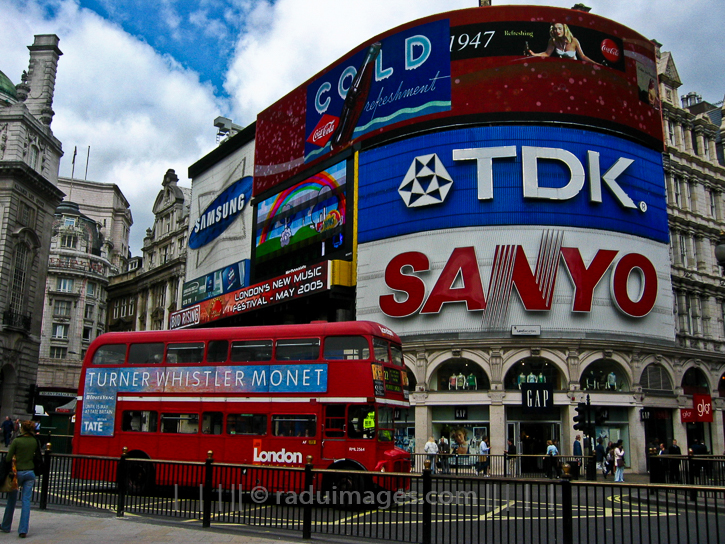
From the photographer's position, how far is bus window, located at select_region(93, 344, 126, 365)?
21609 mm

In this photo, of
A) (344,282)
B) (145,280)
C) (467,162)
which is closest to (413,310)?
(344,282)

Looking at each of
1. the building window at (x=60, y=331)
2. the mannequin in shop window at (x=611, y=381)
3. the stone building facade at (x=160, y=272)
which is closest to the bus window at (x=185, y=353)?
the mannequin in shop window at (x=611, y=381)

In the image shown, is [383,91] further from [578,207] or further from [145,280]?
[145,280]

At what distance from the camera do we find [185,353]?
813 inches

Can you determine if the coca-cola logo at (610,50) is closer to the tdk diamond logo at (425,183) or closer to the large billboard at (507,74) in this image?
the large billboard at (507,74)

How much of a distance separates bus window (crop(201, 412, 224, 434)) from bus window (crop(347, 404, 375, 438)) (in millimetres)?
4047

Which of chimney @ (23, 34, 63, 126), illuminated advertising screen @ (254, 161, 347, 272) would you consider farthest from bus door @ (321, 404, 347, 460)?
chimney @ (23, 34, 63, 126)

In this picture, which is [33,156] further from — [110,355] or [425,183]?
[110,355]

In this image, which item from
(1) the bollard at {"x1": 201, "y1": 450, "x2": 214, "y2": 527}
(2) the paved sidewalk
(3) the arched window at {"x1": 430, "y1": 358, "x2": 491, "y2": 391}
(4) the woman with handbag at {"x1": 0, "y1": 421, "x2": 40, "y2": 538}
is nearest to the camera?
(2) the paved sidewalk

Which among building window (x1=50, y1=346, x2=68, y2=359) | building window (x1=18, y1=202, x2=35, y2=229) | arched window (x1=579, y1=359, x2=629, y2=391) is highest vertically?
building window (x1=18, y1=202, x2=35, y2=229)

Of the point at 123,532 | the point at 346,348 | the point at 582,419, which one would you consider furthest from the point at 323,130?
the point at 123,532

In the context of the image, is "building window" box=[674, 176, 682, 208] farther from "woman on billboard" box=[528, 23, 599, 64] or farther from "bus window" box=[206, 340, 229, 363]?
"bus window" box=[206, 340, 229, 363]

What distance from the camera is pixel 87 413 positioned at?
21.8 meters

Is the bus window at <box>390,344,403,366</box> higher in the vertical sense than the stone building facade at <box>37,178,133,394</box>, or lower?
lower
